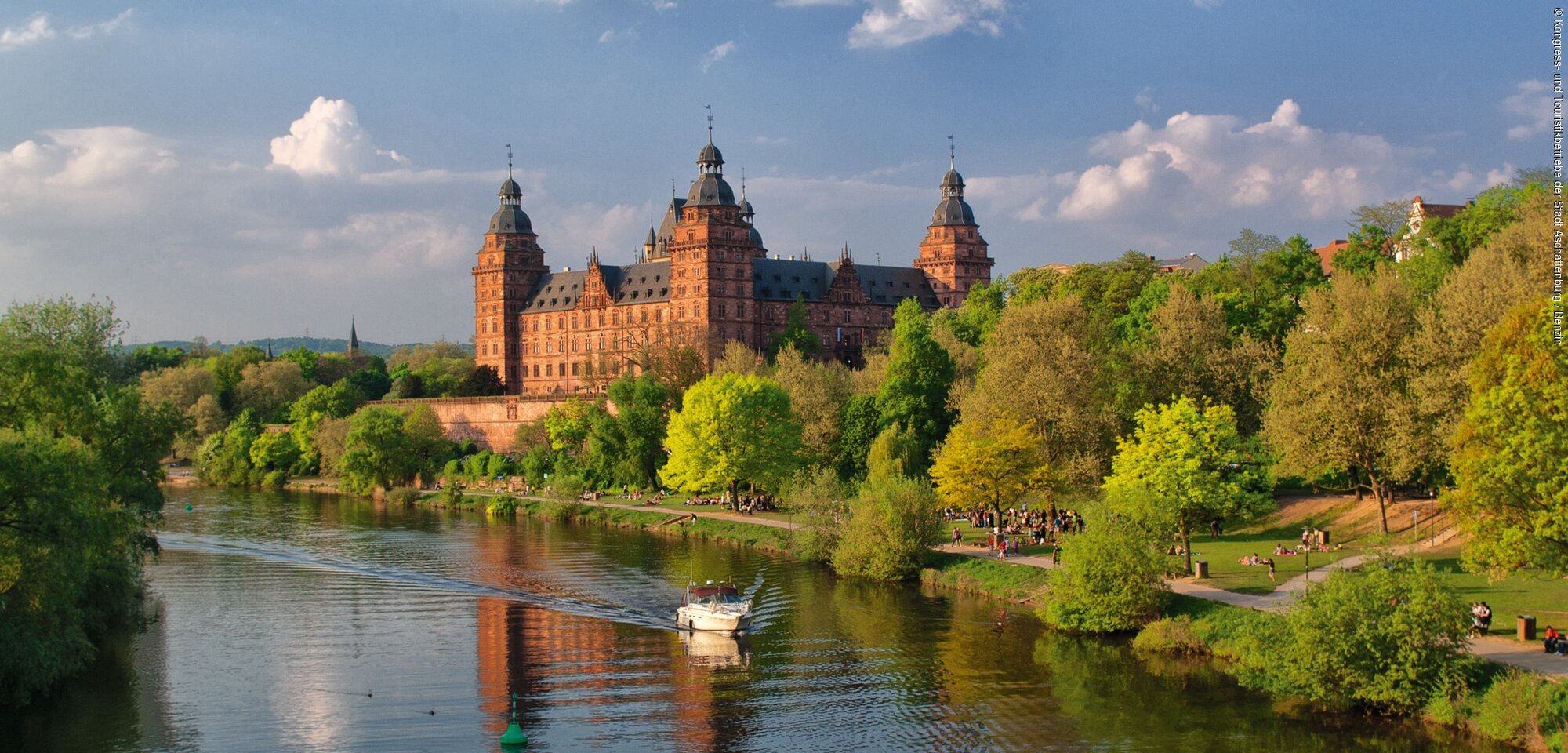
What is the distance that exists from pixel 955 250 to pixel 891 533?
82.3m

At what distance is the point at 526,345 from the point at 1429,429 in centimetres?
10266

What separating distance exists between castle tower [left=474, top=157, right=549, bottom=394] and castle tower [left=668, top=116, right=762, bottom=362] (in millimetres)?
25660

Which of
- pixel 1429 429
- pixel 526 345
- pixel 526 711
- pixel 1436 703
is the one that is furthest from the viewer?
pixel 526 345

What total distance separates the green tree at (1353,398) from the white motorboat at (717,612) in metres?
18.1

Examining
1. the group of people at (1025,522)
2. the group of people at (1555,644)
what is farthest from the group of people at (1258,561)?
the group of people at (1555,644)

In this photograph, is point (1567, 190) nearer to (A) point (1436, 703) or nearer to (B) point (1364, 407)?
(B) point (1364, 407)

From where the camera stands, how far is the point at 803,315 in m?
113

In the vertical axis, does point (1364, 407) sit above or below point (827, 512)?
above

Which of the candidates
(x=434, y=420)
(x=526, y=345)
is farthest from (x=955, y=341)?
(x=526, y=345)

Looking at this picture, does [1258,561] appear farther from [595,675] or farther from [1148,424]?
[595,675]

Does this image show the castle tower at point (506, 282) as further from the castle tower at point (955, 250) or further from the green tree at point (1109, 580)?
the green tree at point (1109, 580)

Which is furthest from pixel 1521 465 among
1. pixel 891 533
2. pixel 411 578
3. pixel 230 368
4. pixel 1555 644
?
pixel 230 368

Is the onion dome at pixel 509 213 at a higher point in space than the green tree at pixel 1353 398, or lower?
higher

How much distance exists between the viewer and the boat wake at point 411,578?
139 feet
